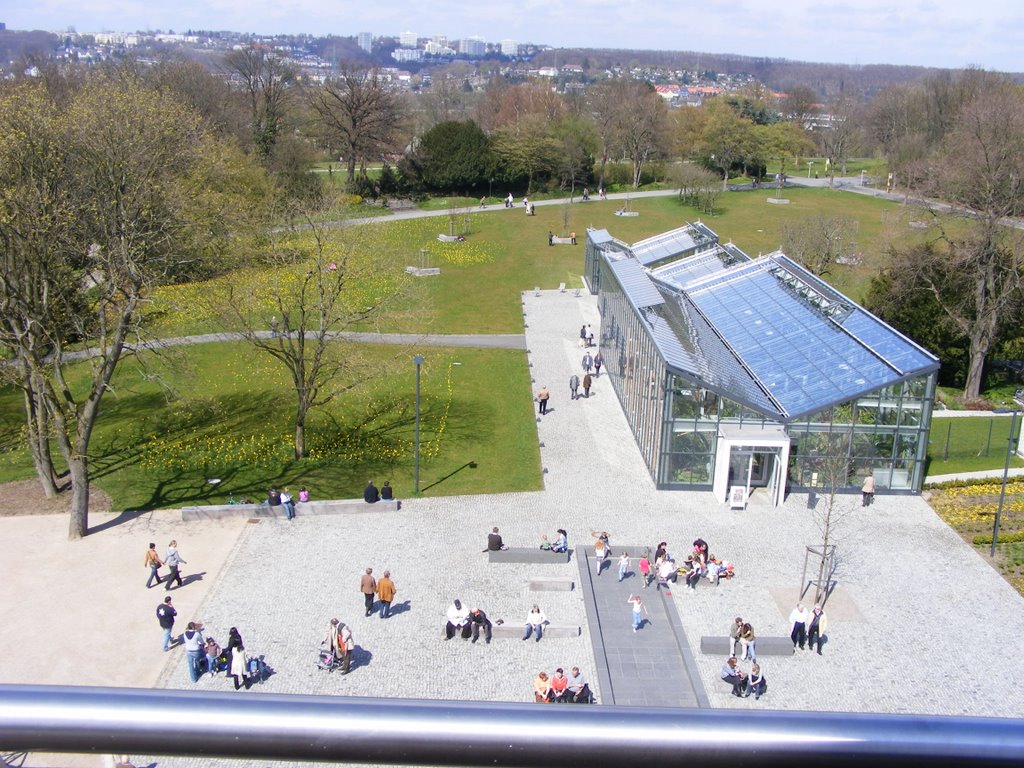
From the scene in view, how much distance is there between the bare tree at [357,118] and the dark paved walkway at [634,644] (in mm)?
56054

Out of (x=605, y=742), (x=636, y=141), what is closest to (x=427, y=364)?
(x=605, y=742)

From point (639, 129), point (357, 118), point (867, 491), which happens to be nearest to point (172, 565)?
point (867, 491)

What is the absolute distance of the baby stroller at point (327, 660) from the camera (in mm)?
18125

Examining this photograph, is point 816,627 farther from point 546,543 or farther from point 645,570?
point 546,543

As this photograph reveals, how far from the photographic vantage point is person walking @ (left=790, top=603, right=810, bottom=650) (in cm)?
1917

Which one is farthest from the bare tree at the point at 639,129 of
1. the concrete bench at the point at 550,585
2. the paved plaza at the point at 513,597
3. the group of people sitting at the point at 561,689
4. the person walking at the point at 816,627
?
the group of people sitting at the point at 561,689

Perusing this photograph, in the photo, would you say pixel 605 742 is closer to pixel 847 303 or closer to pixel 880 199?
pixel 847 303

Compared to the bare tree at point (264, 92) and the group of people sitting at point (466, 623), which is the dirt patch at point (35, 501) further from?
the bare tree at point (264, 92)

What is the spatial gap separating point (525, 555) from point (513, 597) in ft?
5.01

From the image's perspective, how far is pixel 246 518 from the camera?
24.1m

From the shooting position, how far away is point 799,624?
1917cm

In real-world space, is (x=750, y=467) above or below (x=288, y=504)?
above

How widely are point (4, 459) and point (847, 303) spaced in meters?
26.3

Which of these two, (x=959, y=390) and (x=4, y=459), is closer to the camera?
(x=4, y=459)
